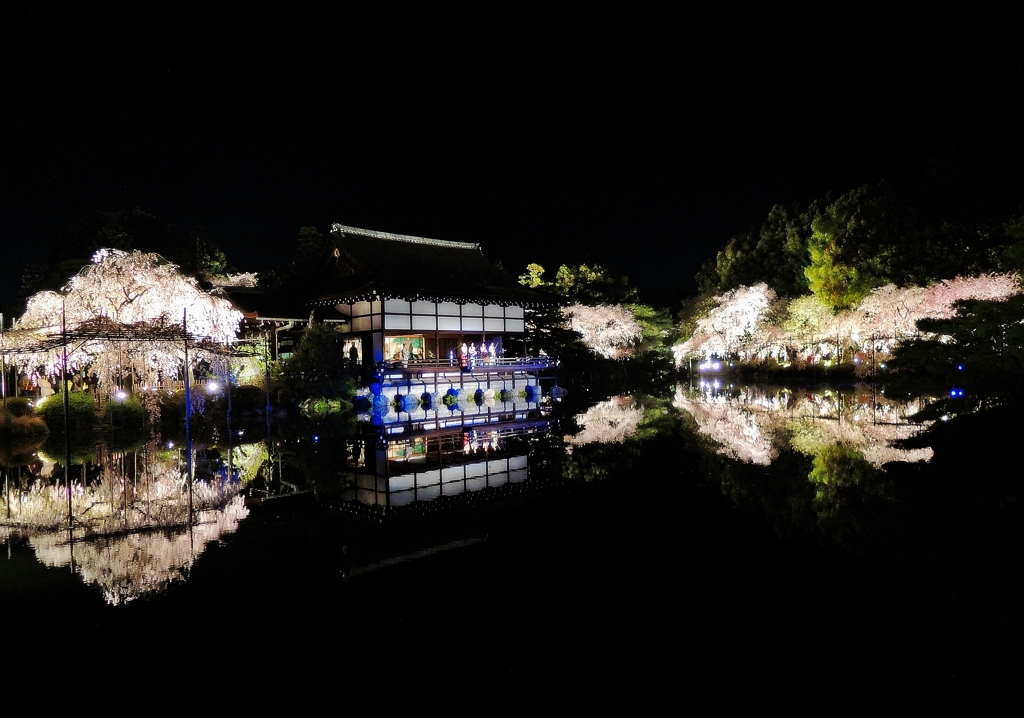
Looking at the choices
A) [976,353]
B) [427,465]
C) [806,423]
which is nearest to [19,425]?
[427,465]

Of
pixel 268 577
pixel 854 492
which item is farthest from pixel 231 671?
pixel 854 492

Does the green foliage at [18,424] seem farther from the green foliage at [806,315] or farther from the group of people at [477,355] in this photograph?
the green foliage at [806,315]

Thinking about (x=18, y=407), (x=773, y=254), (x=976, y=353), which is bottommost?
(x=18, y=407)

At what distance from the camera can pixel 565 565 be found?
622cm

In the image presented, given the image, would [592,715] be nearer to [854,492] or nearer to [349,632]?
[349,632]

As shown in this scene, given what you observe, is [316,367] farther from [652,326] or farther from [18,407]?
[652,326]

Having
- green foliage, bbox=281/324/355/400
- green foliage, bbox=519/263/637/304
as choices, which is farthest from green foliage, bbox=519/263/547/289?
green foliage, bbox=281/324/355/400

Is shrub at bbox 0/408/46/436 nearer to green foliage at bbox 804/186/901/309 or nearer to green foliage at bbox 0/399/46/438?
green foliage at bbox 0/399/46/438

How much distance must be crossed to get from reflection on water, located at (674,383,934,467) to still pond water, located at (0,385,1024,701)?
361mm

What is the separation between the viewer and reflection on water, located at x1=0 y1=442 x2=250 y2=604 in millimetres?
6262

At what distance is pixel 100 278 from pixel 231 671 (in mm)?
18256

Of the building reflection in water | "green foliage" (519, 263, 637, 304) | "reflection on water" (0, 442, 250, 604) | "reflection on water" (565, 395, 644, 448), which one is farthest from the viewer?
"green foliage" (519, 263, 637, 304)

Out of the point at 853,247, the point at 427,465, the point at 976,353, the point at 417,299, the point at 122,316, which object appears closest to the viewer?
the point at 976,353

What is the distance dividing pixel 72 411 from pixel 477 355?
51.5 ft
